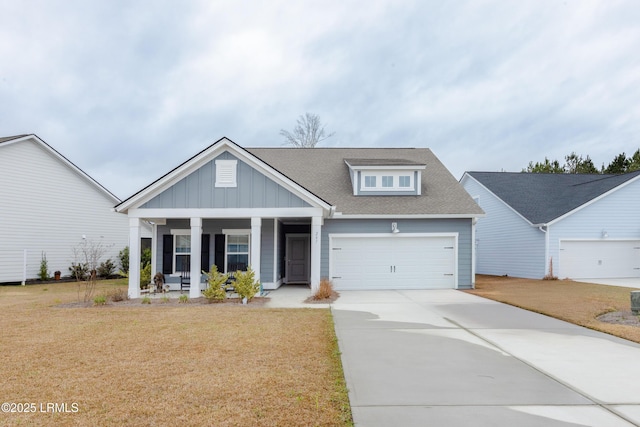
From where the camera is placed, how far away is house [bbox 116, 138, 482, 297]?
14203 millimetres

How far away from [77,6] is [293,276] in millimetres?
12709

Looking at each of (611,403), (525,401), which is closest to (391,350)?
(525,401)

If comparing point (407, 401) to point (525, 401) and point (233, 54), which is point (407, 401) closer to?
point (525, 401)

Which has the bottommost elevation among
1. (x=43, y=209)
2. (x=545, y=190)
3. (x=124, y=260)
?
(x=124, y=260)

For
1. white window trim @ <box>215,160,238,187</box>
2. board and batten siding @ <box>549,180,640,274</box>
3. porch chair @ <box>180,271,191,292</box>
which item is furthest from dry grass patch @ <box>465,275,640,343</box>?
porch chair @ <box>180,271,191,292</box>

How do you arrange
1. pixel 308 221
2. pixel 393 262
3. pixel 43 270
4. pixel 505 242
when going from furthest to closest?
pixel 505 242 < pixel 43 270 < pixel 308 221 < pixel 393 262

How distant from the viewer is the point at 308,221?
1841 cm

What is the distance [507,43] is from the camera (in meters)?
18.6

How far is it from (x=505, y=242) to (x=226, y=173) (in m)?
16.7

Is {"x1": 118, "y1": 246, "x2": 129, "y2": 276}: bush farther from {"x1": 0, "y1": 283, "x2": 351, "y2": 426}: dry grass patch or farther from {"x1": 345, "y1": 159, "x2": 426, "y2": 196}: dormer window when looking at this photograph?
{"x1": 0, "y1": 283, "x2": 351, "y2": 426}: dry grass patch

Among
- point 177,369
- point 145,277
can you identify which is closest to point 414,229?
point 145,277

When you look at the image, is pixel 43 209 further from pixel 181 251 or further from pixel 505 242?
pixel 505 242

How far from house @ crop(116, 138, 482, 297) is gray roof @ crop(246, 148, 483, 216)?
79 mm

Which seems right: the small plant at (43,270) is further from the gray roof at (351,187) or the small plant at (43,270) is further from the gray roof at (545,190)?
the gray roof at (545,190)
